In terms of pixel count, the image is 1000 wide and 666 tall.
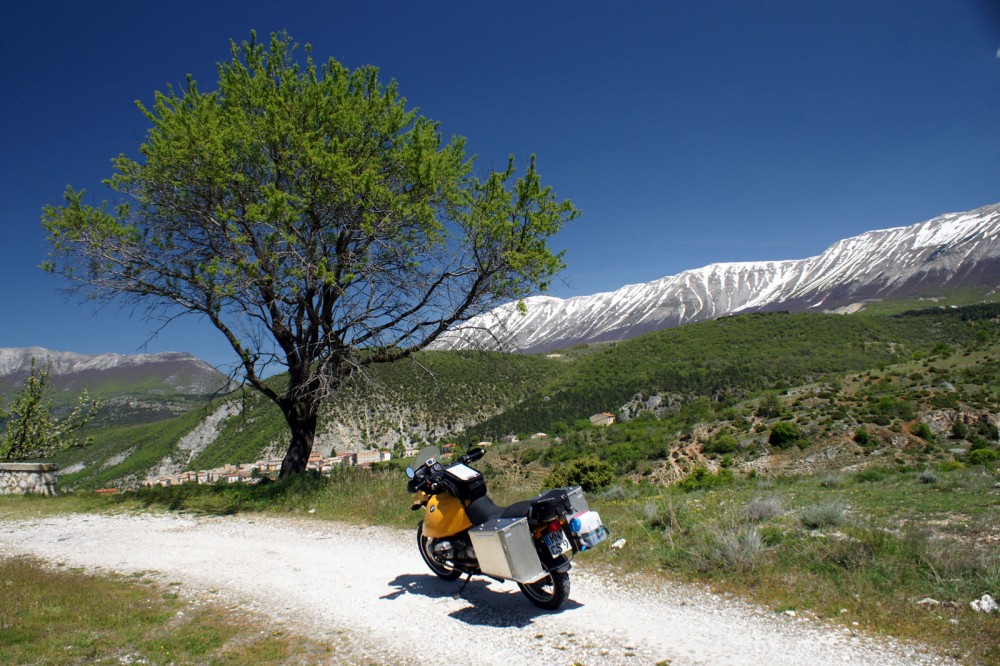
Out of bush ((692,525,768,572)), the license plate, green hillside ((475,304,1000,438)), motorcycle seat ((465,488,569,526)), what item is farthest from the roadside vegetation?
motorcycle seat ((465,488,569,526))

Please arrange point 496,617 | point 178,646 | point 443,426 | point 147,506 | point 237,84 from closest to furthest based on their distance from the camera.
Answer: point 178,646
point 496,617
point 147,506
point 237,84
point 443,426

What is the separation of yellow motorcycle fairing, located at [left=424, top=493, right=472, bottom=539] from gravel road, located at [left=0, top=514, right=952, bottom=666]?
637mm

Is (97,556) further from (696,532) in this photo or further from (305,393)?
(696,532)

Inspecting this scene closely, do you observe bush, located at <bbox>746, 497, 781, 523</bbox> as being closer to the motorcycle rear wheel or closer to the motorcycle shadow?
the motorcycle shadow

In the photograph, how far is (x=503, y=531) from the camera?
4.60 m

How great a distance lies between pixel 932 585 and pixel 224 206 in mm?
12804

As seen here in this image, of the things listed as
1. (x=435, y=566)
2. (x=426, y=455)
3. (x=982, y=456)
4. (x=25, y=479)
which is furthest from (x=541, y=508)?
(x=982, y=456)

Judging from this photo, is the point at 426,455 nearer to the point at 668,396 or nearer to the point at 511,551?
the point at 511,551

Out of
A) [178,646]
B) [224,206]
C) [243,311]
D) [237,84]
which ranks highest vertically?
[237,84]

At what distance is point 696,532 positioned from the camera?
255 inches

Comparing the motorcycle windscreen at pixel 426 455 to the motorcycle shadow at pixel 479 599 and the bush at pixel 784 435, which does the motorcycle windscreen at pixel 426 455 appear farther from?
the bush at pixel 784 435

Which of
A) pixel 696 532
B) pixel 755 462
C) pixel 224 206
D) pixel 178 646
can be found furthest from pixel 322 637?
pixel 755 462

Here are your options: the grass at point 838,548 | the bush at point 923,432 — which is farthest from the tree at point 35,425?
the bush at point 923,432

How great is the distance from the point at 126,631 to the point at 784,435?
1109 inches
